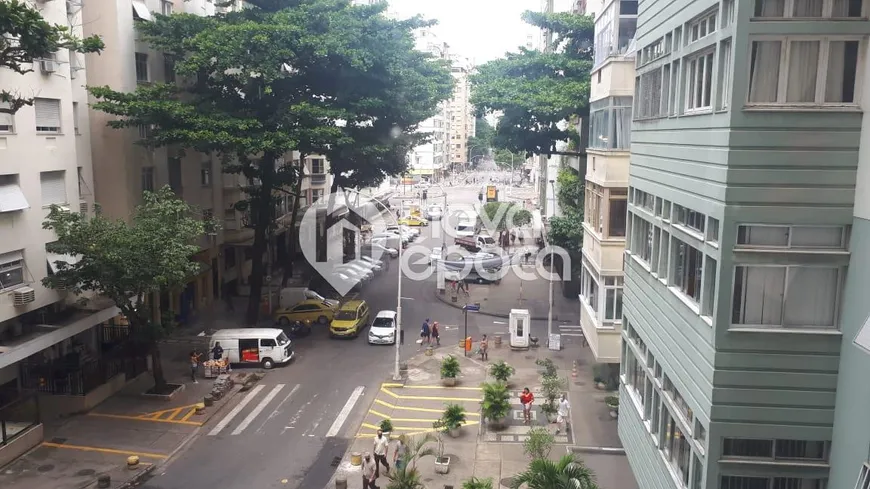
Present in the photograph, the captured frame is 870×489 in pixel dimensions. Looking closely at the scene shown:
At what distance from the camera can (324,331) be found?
32.8 meters

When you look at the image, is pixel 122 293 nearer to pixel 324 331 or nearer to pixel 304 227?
pixel 324 331

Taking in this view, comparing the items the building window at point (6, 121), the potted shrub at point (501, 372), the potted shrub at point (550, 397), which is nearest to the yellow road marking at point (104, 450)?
the building window at point (6, 121)

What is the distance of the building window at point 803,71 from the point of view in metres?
7.89

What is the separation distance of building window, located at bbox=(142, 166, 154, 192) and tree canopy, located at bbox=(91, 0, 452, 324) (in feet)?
6.39

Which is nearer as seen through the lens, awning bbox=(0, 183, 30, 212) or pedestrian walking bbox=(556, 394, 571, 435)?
awning bbox=(0, 183, 30, 212)

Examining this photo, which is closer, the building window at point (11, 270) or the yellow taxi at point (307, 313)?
the building window at point (11, 270)

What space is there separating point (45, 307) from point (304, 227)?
74.4 ft

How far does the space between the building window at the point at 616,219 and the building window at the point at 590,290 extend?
1719mm

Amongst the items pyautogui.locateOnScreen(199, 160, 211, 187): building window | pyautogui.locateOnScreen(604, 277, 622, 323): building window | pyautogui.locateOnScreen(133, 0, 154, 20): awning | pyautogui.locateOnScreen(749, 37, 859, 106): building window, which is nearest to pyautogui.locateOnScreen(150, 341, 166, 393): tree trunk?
pyautogui.locateOnScreen(199, 160, 211, 187): building window

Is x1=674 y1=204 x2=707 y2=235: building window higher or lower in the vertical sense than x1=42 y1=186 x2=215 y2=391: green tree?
higher

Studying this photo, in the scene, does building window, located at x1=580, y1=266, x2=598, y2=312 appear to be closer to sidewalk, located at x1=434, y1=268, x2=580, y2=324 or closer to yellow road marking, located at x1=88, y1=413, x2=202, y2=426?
sidewalk, located at x1=434, y1=268, x2=580, y2=324

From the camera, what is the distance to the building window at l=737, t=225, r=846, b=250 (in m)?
8.05

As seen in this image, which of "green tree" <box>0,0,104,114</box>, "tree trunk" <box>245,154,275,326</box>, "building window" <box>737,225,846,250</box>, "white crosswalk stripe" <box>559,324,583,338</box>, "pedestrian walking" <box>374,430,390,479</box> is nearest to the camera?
"building window" <box>737,225,846,250</box>
